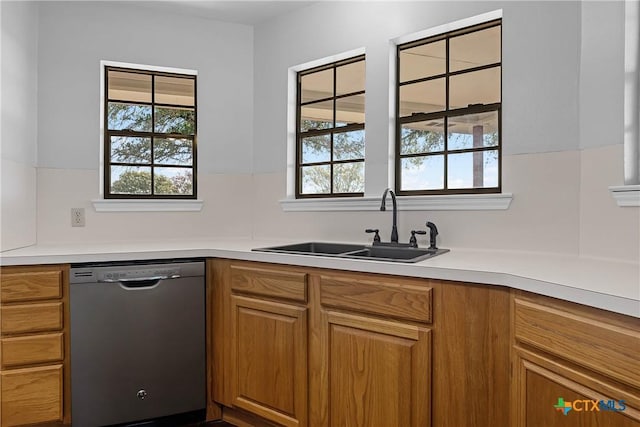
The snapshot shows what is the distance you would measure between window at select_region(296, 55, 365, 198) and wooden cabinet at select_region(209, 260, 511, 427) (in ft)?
2.94

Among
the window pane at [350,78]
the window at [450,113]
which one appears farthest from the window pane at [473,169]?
the window pane at [350,78]

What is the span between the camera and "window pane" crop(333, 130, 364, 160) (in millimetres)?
2865

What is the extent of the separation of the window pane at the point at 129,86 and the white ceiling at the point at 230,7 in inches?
17.7

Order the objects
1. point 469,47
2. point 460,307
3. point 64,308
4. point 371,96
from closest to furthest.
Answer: point 460,307, point 64,308, point 469,47, point 371,96

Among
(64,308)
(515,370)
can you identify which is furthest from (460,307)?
(64,308)

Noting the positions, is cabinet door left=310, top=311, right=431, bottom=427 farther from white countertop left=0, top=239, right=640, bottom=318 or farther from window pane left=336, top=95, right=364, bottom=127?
window pane left=336, top=95, right=364, bottom=127

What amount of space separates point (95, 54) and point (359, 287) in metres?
2.27

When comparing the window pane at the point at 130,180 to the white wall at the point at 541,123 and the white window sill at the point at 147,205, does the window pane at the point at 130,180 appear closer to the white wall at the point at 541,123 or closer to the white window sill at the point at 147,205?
the white window sill at the point at 147,205

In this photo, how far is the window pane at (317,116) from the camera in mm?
3025

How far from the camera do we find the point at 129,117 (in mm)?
3082

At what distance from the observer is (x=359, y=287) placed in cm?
193

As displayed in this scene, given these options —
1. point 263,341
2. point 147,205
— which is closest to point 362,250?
point 263,341

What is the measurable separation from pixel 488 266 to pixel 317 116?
1706 millimetres

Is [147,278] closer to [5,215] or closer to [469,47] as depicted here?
[5,215]
